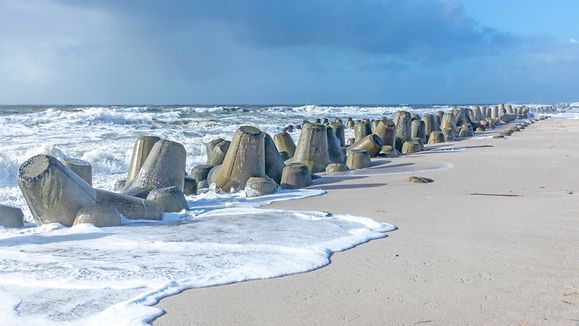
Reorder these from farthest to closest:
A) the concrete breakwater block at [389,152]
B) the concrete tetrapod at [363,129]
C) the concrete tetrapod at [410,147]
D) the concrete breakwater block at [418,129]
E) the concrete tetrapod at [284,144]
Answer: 1. the concrete breakwater block at [418,129]
2. the concrete tetrapod at [363,129]
3. the concrete tetrapod at [410,147]
4. the concrete breakwater block at [389,152]
5. the concrete tetrapod at [284,144]

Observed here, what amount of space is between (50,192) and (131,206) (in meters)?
0.77

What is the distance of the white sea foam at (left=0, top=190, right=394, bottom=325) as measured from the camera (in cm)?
308

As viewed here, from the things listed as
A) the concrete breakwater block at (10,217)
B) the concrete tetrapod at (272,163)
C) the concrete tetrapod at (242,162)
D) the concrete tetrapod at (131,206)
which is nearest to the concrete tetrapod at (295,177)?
the concrete tetrapod at (242,162)

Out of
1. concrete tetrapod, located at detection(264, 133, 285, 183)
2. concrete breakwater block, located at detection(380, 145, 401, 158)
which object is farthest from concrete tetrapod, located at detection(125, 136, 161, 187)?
concrete breakwater block, located at detection(380, 145, 401, 158)

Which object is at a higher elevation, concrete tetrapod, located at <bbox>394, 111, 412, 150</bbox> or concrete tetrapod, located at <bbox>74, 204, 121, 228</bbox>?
concrete tetrapod, located at <bbox>394, 111, 412, 150</bbox>

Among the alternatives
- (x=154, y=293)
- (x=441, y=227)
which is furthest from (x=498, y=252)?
(x=154, y=293)

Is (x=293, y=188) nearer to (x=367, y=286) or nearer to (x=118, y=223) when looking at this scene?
(x=118, y=223)

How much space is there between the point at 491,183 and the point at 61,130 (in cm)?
2053

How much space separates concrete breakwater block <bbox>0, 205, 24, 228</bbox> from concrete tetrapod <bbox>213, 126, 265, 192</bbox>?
3.14 m

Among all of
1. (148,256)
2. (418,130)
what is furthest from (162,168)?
(418,130)

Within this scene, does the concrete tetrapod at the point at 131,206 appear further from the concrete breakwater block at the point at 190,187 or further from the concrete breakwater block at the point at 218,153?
the concrete breakwater block at the point at 218,153

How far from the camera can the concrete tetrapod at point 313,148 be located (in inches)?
442

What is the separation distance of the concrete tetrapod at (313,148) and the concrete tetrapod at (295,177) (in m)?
2.25

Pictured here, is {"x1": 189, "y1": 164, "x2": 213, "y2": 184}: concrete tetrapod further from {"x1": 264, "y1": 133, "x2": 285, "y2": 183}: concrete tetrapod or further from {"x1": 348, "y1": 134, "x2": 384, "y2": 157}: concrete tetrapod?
{"x1": 348, "y1": 134, "x2": 384, "y2": 157}: concrete tetrapod
